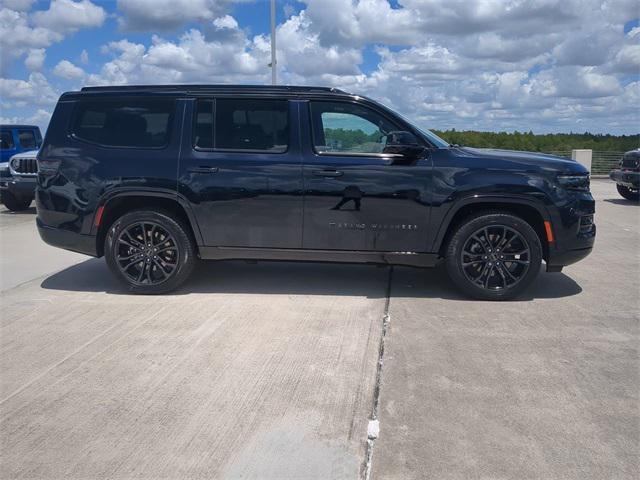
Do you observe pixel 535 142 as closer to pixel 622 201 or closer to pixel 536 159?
pixel 622 201

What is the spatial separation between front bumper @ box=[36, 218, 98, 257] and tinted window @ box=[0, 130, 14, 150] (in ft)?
34.0

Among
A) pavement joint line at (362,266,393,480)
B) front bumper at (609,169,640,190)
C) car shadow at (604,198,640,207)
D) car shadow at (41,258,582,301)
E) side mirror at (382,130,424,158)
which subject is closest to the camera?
pavement joint line at (362,266,393,480)

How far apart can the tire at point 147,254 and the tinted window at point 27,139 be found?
11.1 meters

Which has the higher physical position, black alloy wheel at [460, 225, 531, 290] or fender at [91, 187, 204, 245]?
fender at [91, 187, 204, 245]

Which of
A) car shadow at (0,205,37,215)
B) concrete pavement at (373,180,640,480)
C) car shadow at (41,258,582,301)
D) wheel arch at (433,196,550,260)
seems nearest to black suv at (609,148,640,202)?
car shadow at (41,258,582,301)

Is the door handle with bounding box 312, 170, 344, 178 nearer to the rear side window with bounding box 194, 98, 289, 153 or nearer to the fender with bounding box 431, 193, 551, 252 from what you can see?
the rear side window with bounding box 194, 98, 289, 153

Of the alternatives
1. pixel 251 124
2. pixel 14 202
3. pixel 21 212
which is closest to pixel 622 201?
pixel 251 124

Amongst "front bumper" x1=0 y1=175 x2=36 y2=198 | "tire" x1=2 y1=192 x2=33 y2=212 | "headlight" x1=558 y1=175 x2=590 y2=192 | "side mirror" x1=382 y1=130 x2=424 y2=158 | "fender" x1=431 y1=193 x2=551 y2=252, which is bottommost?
"tire" x1=2 y1=192 x2=33 y2=212

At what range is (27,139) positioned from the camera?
51.7 ft

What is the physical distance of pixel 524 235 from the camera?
19.1 feet

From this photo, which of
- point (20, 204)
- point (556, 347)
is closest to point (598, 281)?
point (556, 347)

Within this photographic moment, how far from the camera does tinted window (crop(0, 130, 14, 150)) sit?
1521 cm

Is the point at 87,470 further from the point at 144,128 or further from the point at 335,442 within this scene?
the point at 144,128

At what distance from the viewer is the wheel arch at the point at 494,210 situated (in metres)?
5.79
